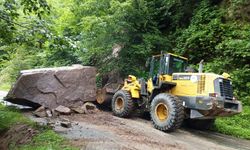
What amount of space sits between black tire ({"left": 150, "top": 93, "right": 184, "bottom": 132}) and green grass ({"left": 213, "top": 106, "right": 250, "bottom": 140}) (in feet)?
6.91

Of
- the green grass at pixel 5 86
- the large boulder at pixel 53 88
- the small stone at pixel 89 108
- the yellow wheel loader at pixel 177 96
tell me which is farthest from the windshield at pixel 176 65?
the green grass at pixel 5 86

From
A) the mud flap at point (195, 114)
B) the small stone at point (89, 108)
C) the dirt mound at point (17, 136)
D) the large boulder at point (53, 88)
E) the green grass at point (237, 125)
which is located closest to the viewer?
the dirt mound at point (17, 136)

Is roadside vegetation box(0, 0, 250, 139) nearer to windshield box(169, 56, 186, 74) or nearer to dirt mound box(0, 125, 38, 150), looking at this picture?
windshield box(169, 56, 186, 74)

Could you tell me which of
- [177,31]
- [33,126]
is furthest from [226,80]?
[177,31]

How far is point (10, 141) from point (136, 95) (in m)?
4.69

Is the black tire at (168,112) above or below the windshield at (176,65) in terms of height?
below

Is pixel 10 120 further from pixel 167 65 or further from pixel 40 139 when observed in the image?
pixel 167 65

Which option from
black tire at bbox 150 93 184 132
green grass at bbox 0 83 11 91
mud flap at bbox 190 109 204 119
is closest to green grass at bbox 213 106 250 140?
mud flap at bbox 190 109 204 119

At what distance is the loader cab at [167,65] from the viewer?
35.1 feet

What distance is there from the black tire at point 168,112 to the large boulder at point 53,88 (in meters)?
3.79

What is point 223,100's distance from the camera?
9.17 m

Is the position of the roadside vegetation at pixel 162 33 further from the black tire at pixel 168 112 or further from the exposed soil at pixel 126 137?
the black tire at pixel 168 112

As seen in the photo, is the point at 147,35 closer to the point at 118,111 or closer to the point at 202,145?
the point at 118,111

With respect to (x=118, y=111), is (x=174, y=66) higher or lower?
higher
